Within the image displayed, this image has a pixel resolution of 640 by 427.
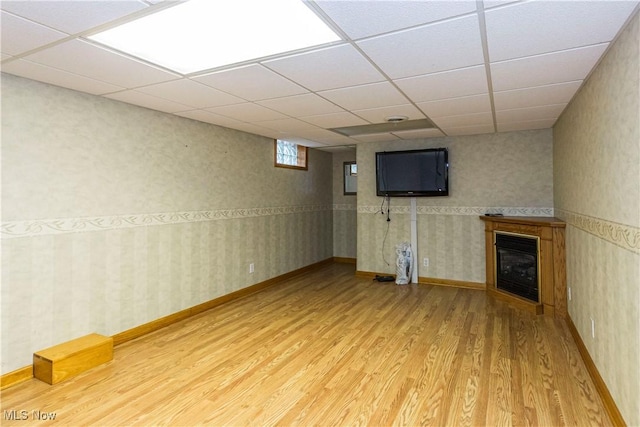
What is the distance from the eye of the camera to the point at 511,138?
16.2ft

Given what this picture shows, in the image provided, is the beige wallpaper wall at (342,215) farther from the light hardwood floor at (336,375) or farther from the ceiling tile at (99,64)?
the ceiling tile at (99,64)

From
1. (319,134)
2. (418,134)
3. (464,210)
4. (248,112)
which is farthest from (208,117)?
(464,210)

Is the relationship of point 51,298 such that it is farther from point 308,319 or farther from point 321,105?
point 321,105

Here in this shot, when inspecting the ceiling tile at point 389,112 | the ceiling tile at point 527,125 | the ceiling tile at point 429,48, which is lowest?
the ceiling tile at point 429,48

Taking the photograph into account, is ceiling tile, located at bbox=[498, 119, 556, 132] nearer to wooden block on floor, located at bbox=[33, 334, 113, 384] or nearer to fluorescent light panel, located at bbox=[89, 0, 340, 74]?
fluorescent light panel, located at bbox=[89, 0, 340, 74]

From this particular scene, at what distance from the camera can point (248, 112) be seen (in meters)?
A: 3.71

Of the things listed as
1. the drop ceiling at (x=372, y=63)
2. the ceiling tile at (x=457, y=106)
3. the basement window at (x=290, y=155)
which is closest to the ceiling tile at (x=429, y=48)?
the drop ceiling at (x=372, y=63)

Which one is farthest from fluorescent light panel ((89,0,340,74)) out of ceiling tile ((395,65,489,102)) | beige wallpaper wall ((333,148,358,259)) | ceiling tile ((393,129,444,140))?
beige wallpaper wall ((333,148,358,259))

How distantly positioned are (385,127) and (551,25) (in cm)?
311

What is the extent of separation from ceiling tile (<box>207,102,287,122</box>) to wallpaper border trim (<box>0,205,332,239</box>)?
1229 mm

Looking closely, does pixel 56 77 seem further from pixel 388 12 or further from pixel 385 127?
pixel 385 127

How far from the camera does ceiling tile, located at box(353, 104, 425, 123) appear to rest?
3.56 meters

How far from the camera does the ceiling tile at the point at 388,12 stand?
1.66m

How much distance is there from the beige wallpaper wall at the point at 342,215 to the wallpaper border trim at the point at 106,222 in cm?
269
